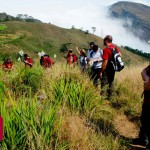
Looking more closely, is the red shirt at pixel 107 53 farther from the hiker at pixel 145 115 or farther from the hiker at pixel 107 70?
the hiker at pixel 145 115

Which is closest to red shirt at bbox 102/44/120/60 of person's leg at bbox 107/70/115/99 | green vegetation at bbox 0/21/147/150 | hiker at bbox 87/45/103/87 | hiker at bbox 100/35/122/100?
hiker at bbox 100/35/122/100

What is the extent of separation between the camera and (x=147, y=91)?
4.34 m

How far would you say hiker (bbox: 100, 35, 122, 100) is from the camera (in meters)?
6.87

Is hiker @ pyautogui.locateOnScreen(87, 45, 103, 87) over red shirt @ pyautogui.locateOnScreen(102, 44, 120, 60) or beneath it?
beneath

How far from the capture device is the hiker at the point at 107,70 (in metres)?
6.87

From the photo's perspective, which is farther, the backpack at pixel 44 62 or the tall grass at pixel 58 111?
the backpack at pixel 44 62

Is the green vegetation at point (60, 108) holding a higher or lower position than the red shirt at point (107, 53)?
lower

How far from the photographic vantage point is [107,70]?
7496 millimetres

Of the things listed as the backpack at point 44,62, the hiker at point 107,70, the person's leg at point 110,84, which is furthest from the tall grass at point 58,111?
the backpack at point 44,62

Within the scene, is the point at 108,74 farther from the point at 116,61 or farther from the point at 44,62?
the point at 44,62

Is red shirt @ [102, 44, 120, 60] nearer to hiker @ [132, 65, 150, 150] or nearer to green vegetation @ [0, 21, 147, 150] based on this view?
green vegetation @ [0, 21, 147, 150]

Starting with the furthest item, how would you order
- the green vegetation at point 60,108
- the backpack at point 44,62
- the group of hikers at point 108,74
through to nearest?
the backpack at point 44,62 → the group of hikers at point 108,74 → the green vegetation at point 60,108

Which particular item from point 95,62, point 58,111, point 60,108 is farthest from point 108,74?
point 58,111

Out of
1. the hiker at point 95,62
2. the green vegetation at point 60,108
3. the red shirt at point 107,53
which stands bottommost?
the green vegetation at point 60,108
